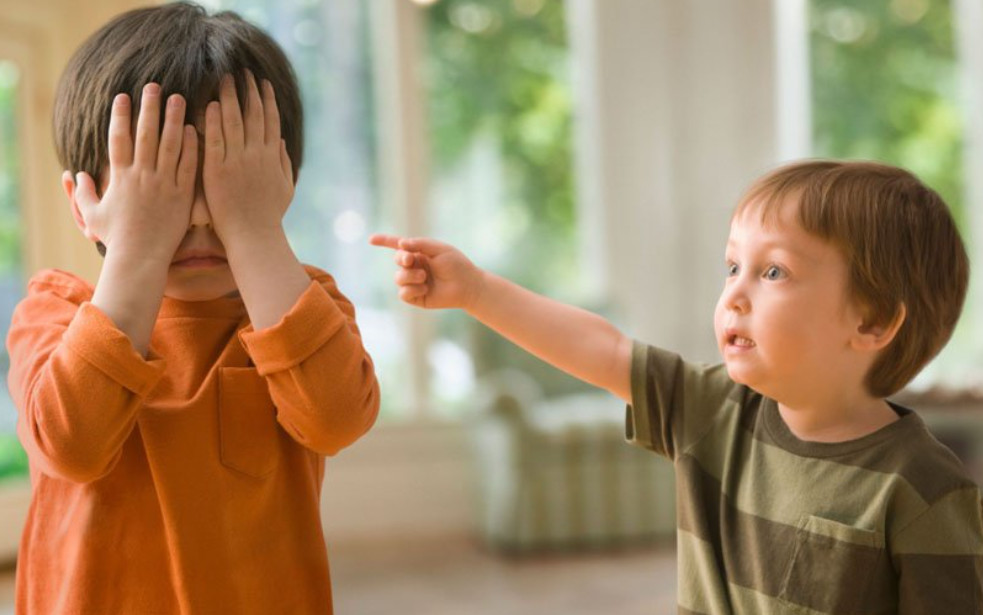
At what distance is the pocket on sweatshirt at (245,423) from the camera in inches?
41.6

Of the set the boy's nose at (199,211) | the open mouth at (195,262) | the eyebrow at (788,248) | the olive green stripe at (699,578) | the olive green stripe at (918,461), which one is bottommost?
the olive green stripe at (699,578)

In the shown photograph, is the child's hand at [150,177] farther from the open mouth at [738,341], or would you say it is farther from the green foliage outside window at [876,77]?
the green foliage outside window at [876,77]

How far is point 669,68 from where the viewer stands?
17.7 feet

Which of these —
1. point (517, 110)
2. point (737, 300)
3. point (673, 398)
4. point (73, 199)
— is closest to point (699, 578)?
point (673, 398)

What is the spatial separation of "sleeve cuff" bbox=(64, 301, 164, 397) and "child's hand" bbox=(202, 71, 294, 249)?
5.3 inches

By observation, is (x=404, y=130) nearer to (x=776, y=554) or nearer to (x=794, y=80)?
(x=794, y=80)

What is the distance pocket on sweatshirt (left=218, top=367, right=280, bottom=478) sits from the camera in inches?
41.6

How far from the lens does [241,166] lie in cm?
102

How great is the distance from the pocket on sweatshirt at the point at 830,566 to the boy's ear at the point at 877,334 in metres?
0.19

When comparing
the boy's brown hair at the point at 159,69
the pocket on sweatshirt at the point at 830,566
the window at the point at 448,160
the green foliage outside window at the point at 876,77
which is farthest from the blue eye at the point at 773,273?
the green foliage outside window at the point at 876,77

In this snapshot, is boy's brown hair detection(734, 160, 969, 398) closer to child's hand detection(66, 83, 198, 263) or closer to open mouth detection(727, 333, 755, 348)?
open mouth detection(727, 333, 755, 348)

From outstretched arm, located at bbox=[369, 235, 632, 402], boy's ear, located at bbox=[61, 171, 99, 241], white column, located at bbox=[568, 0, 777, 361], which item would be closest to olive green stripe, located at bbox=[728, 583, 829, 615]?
outstretched arm, located at bbox=[369, 235, 632, 402]

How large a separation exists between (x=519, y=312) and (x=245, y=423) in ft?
1.17

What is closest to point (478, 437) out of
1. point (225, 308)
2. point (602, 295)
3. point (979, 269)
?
point (602, 295)
